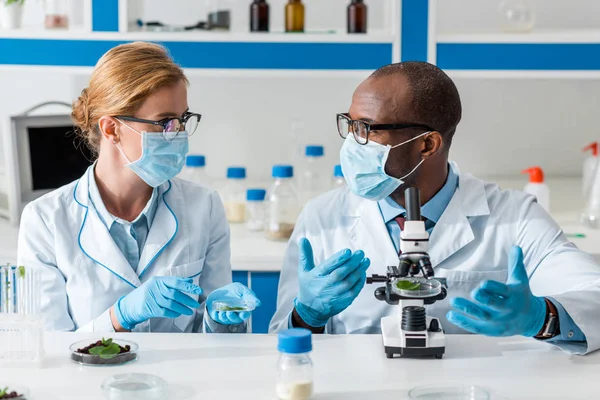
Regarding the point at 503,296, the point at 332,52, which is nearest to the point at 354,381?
the point at 503,296

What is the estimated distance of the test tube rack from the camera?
1.53 m

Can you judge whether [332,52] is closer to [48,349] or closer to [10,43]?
[10,43]

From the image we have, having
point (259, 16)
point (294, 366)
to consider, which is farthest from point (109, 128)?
point (259, 16)

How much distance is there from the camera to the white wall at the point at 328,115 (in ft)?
10.9

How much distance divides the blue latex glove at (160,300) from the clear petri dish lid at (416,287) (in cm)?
40

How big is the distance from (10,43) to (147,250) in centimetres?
126

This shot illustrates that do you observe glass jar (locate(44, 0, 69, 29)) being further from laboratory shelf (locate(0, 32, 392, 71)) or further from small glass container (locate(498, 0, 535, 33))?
small glass container (locate(498, 0, 535, 33))

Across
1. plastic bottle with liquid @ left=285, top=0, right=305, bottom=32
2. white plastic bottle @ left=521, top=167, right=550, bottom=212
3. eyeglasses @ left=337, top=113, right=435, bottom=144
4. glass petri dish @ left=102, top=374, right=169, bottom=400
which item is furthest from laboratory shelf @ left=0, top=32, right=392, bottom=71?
glass petri dish @ left=102, top=374, right=169, bottom=400

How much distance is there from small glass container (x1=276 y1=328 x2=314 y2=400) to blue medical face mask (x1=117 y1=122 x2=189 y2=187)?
2.51 ft

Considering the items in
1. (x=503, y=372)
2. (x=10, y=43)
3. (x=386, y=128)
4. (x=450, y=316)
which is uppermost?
(x=10, y=43)

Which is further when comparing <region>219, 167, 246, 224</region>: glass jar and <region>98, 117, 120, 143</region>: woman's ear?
<region>219, 167, 246, 224</region>: glass jar

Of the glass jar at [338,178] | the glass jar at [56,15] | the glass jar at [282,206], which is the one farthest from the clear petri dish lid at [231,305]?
the glass jar at [56,15]

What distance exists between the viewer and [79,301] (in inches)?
76.4

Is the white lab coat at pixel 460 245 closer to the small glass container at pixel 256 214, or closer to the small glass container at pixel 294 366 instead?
the small glass container at pixel 294 366
